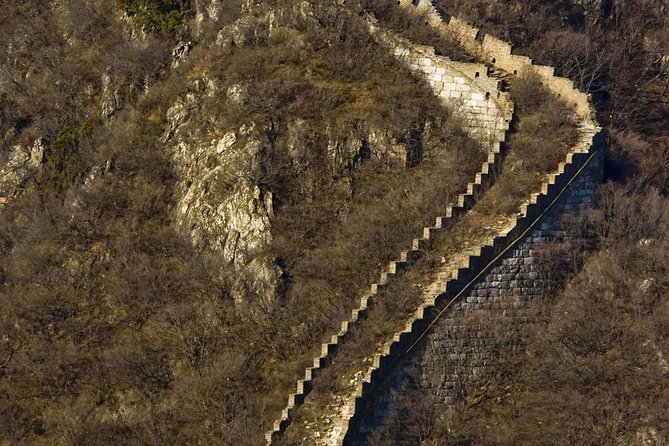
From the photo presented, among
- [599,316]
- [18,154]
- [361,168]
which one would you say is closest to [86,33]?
[18,154]

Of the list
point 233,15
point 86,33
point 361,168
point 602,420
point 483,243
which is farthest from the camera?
point 86,33

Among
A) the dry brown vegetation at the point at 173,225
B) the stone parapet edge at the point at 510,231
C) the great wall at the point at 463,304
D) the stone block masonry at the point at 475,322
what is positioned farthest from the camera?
the dry brown vegetation at the point at 173,225

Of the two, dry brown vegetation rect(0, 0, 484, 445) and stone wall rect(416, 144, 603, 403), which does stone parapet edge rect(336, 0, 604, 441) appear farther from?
dry brown vegetation rect(0, 0, 484, 445)

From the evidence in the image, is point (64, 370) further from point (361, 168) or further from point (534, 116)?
point (534, 116)

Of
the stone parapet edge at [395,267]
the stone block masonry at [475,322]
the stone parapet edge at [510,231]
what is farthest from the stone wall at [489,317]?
the stone parapet edge at [395,267]

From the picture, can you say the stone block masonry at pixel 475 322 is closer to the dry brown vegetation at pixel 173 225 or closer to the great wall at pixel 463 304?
the great wall at pixel 463 304
